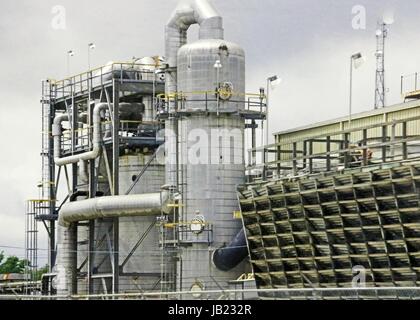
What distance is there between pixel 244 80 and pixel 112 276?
1371 cm

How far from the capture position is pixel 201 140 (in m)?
69.6

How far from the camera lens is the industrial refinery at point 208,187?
52656mm

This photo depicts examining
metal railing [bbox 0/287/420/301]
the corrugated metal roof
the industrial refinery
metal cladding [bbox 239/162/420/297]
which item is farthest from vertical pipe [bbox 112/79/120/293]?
metal railing [bbox 0/287/420/301]

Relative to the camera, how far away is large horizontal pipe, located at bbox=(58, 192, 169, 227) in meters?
70.5

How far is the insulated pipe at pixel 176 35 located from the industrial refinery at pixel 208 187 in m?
0.08

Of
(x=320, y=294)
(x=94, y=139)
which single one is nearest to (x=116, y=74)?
(x=94, y=139)

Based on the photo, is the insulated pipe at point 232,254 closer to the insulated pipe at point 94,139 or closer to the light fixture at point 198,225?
the light fixture at point 198,225

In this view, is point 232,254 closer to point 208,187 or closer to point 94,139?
point 208,187

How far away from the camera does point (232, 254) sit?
68.1 metres

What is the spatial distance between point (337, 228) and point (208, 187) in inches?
590

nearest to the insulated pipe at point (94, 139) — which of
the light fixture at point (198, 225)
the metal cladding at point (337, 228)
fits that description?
the light fixture at point (198, 225)

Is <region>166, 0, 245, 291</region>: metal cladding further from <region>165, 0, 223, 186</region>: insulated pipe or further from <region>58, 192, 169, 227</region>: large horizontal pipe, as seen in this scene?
<region>58, 192, 169, 227</region>: large horizontal pipe
